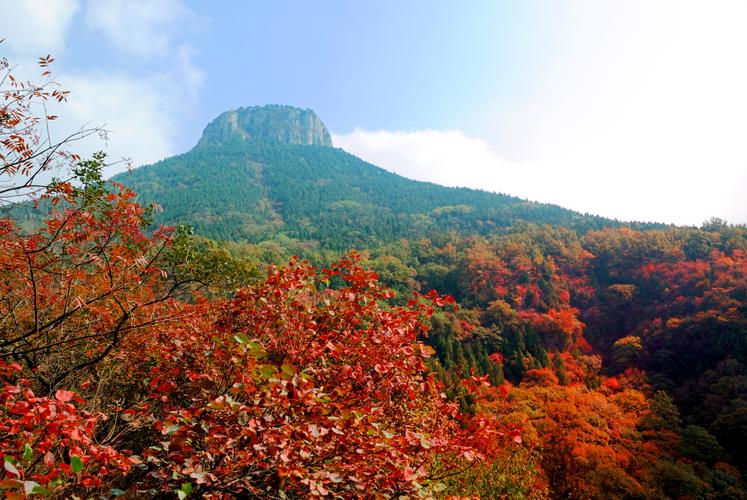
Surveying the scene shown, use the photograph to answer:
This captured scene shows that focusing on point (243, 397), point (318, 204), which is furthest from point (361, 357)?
point (318, 204)

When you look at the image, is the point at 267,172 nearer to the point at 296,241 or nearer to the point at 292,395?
the point at 296,241

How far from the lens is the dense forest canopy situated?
3.12 metres

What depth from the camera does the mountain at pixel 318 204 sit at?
116062 millimetres

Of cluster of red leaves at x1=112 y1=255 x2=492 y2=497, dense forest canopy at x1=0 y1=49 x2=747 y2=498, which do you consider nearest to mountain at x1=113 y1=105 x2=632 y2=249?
dense forest canopy at x1=0 y1=49 x2=747 y2=498

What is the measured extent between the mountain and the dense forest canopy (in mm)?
2706

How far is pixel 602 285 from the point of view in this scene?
66.9m

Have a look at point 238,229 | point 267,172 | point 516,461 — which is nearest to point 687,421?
point 516,461

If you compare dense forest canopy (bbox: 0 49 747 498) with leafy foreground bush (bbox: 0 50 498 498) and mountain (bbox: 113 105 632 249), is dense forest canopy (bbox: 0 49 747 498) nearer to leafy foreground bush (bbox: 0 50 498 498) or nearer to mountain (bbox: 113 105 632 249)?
leafy foreground bush (bbox: 0 50 498 498)

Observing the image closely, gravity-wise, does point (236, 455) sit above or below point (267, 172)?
below

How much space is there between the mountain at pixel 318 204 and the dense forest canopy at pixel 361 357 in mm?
2706

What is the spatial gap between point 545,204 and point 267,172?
128 meters

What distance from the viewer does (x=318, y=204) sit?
160500mm

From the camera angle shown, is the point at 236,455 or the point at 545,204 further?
the point at 545,204

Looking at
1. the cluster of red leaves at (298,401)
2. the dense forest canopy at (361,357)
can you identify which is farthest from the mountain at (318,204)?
the cluster of red leaves at (298,401)
